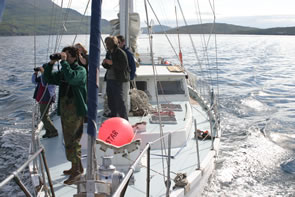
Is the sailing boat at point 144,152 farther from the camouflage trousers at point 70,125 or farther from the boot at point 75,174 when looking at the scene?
the camouflage trousers at point 70,125

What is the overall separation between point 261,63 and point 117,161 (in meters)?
25.3

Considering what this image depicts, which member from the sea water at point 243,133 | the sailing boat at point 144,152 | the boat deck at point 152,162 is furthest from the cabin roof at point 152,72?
the sea water at point 243,133

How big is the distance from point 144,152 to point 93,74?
3.37 feet

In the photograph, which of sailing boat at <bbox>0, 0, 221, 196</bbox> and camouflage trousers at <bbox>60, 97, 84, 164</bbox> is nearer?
sailing boat at <bbox>0, 0, 221, 196</bbox>

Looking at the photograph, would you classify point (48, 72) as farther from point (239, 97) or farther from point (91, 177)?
point (239, 97)

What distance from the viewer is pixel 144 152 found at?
3215 millimetres

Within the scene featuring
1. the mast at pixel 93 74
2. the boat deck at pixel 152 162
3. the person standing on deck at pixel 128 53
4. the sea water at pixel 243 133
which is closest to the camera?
the mast at pixel 93 74

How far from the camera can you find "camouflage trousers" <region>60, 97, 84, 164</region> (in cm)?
402

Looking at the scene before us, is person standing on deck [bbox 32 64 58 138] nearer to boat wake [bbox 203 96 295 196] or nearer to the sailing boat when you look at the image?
the sailing boat

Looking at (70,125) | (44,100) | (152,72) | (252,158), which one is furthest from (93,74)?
(252,158)

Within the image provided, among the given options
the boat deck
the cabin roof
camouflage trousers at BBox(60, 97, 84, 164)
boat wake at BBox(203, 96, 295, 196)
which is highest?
the cabin roof

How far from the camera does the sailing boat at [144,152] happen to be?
272 centimetres

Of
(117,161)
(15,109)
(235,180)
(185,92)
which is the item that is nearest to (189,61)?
(15,109)

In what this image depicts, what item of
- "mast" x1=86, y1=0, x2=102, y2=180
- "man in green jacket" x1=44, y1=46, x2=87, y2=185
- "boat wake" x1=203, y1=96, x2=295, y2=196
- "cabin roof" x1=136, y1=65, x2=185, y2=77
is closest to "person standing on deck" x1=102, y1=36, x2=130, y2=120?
"man in green jacket" x1=44, y1=46, x2=87, y2=185
